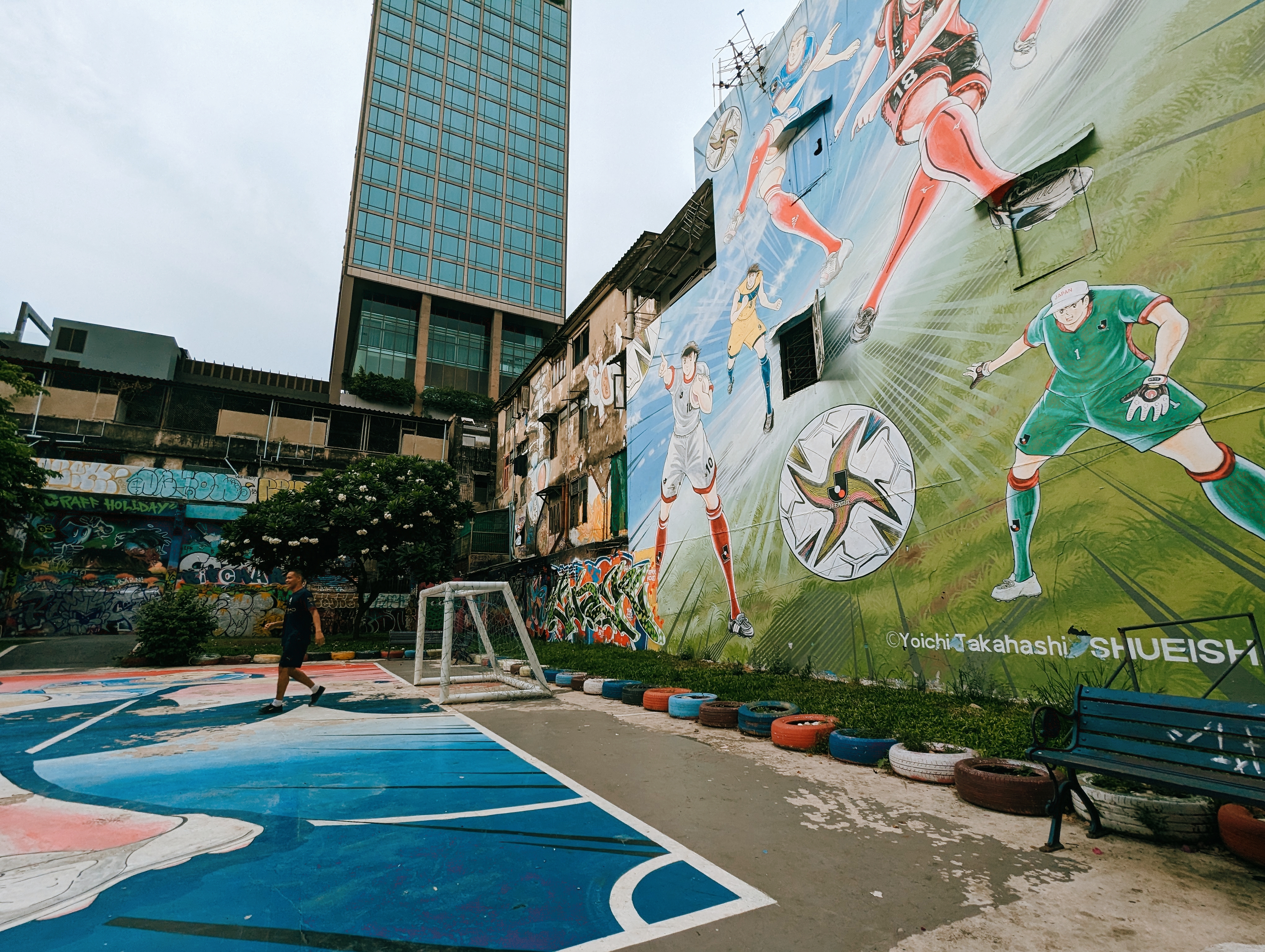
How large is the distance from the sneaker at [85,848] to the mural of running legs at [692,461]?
10.2 m

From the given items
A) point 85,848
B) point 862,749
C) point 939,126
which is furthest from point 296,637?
point 939,126

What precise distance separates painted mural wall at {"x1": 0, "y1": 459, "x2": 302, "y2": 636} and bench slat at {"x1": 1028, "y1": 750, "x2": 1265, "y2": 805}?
94.1 feet

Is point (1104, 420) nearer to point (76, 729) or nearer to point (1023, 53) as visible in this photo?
point (1023, 53)

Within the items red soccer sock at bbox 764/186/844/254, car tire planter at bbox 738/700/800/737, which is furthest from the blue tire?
red soccer sock at bbox 764/186/844/254

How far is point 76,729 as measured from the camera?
7227 mm

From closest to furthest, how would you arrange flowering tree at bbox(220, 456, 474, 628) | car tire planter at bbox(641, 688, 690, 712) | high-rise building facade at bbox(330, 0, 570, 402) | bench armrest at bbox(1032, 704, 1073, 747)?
bench armrest at bbox(1032, 704, 1073, 747), car tire planter at bbox(641, 688, 690, 712), flowering tree at bbox(220, 456, 474, 628), high-rise building facade at bbox(330, 0, 570, 402)

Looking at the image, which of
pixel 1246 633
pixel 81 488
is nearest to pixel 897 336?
pixel 1246 633

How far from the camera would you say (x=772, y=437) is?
40.1 ft

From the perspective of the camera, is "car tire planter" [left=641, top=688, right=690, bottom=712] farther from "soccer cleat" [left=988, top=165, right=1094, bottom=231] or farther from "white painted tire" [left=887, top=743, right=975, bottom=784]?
"soccer cleat" [left=988, top=165, right=1094, bottom=231]

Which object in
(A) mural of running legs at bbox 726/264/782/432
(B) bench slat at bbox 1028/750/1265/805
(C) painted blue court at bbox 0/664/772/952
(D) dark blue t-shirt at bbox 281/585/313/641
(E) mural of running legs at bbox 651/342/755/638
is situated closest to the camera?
(C) painted blue court at bbox 0/664/772/952

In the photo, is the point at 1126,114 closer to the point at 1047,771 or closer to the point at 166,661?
the point at 1047,771

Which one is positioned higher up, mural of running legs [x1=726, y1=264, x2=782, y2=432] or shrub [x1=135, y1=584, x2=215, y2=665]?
mural of running legs [x1=726, y1=264, x2=782, y2=432]

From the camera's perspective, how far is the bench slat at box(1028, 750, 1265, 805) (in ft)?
9.29

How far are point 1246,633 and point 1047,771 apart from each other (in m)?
3.19
